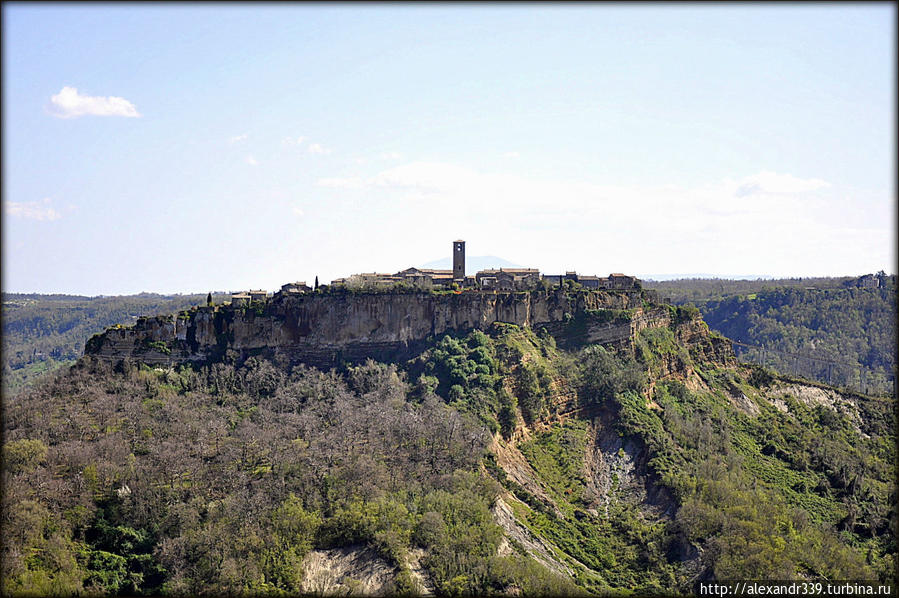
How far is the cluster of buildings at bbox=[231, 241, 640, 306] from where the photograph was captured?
68.9 m

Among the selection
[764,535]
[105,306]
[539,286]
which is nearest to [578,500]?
[764,535]

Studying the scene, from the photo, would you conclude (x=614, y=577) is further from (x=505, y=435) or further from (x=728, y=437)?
(x=728, y=437)

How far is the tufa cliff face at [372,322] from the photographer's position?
64250 mm

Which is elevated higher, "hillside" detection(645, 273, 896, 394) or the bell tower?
the bell tower

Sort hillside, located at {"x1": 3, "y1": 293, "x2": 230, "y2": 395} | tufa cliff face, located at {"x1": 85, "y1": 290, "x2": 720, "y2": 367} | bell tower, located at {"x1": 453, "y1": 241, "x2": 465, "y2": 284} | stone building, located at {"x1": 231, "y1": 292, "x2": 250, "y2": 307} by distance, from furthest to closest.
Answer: hillside, located at {"x1": 3, "y1": 293, "x2": 230, "y2": 395} < bell tower, located at {"x1": 453, "y1": 241, "x2": 465, "y2": 284} < stone building, located at {"x1": 231, "y1": 292, "x2": 250, "y2": 307} < tufa cliff face, located at {"x1": 85, "y1": 290, "x2": 720, "y2": 367}

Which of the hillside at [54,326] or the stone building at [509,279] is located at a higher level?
the stone building at [509,279]

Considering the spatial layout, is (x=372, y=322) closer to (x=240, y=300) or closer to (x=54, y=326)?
(x=240, y=300)

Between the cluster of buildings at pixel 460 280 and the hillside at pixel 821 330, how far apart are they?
41879mm

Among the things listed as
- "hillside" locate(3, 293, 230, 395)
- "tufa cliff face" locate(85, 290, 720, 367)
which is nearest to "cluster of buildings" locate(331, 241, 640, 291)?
"tufa cliff face" locate(85, 290, 720, 367)

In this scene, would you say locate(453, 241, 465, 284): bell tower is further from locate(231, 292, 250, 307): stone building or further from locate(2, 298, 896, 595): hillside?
locate(231, 292, 250, 307): stone building

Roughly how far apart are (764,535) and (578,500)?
13.0 m

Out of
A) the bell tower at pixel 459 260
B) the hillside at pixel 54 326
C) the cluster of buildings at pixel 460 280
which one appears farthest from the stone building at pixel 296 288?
the hillside at pixel 54 326

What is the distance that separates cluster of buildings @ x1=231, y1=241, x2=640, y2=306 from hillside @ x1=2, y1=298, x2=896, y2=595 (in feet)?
22.7

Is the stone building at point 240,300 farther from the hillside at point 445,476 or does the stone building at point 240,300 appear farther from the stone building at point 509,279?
the stone building at point 509,279
